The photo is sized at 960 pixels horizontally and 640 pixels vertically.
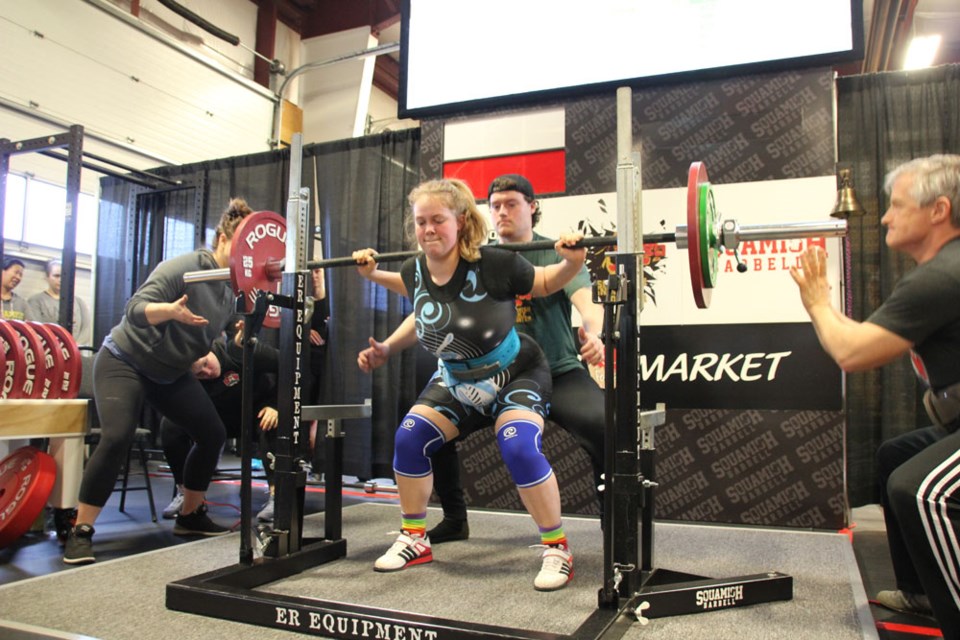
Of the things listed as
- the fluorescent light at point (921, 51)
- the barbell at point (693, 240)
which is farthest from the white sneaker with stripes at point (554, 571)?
the fluorescent light at point (921, 51)

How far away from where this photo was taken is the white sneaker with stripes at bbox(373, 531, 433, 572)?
2.29m

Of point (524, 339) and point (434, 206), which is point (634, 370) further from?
point (434, 206)

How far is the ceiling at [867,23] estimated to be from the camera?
568 cm

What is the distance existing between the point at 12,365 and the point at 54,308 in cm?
341

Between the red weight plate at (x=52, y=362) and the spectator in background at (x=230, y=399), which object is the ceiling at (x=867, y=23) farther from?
the red weight plate at (x=52, y=362)

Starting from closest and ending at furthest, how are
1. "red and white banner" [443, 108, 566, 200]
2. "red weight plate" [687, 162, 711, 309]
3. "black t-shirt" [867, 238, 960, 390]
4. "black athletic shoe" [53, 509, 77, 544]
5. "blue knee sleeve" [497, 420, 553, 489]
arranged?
"black t-shirt" [867, 238, 960, 390] → "red weight plate" [687, 162, 711, 309] → "blue knee sleeve" [497, 420, 553, 489] → "black athletic shoe" [53, 509, 77, 544] → "red and white banner" [443, 108, 566, 200]

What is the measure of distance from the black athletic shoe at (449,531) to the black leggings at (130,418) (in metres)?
1.03

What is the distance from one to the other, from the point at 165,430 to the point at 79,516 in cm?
77

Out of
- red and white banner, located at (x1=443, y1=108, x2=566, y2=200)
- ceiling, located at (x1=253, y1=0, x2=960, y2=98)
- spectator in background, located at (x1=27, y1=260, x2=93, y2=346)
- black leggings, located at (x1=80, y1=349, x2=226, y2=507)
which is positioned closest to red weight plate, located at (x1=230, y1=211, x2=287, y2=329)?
black leggings, located at (x1=80, y1=349, x2=226, y2=507)

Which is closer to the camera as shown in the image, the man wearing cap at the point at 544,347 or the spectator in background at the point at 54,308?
the man wearing cap at the point at 544,347

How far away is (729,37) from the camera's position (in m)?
3.58

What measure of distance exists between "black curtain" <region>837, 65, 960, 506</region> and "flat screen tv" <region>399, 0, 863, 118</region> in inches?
17.2

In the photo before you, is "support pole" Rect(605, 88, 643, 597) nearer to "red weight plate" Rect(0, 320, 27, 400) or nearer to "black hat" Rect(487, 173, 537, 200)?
"black hat" Rect(487, 173, 537, 200)

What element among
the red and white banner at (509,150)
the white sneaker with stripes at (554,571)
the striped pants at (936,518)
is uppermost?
the red and white banner at (509,150)
